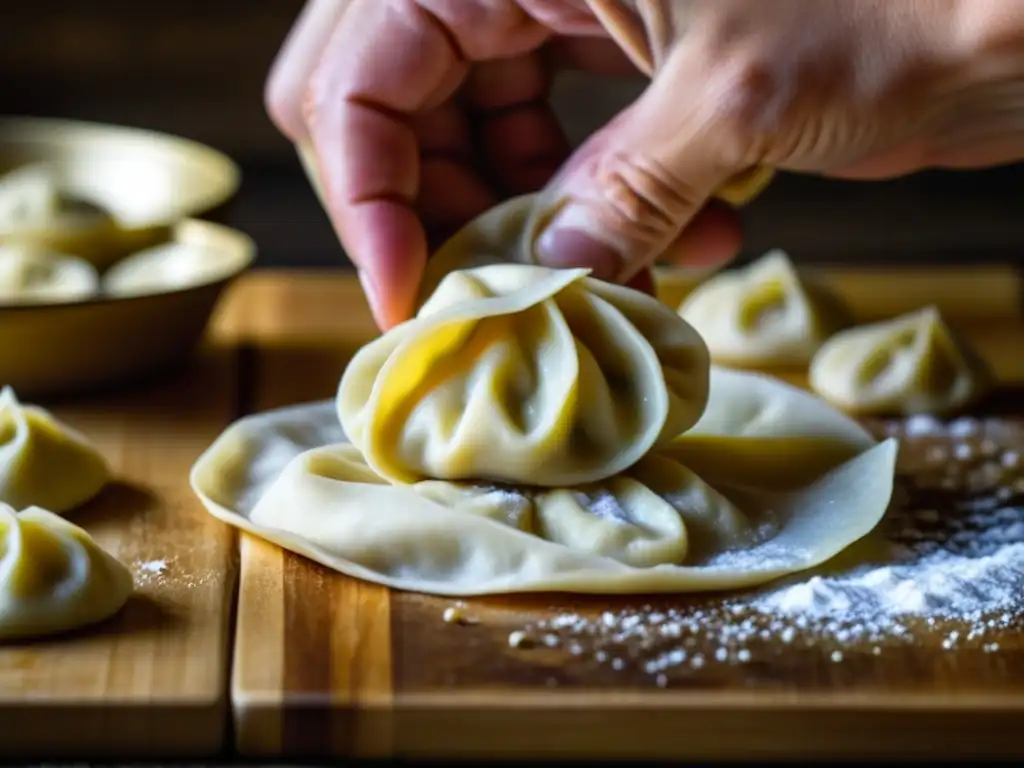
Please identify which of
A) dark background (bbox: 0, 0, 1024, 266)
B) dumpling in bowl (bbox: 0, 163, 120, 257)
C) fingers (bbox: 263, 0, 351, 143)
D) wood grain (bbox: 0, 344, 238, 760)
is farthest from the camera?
dark background (bbox: 0, 0, 1024, 266)

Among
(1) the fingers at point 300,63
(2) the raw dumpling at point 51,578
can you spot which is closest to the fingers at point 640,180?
(1) the fingers at point 300,63

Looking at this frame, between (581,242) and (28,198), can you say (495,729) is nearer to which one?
(581,242)

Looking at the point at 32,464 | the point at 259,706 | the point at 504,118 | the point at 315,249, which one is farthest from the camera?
the point at 315,249

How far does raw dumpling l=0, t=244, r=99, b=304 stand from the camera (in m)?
2.09

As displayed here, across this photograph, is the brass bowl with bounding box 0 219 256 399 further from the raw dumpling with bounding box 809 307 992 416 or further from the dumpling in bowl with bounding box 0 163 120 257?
the raw dumpling with bounding box 809 307 992 416

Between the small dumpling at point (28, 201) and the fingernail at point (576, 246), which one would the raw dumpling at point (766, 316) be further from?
the small dumpling at point (28, 201)

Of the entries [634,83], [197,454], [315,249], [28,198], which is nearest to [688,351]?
[197,454]

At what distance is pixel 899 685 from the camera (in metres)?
1.26

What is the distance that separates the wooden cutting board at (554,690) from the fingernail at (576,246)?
0.46m

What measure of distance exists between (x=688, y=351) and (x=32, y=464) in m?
0.71

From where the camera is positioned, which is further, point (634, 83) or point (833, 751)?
point (634, 83)

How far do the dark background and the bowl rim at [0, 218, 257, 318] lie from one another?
110 centimetres

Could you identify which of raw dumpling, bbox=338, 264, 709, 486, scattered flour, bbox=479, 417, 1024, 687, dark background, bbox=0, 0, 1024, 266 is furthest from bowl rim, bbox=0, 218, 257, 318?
dark background, bbox=0, 0, 1024, 266

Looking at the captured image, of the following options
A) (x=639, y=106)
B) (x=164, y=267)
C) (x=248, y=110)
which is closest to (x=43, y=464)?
(x=164, y=267)
